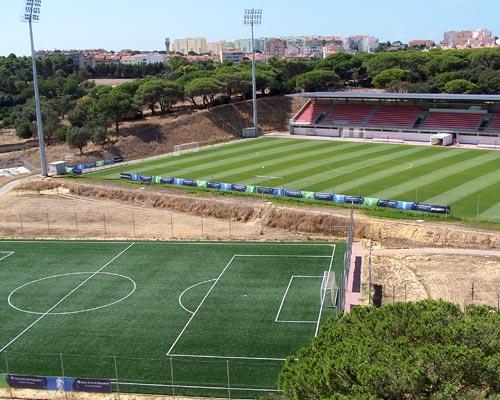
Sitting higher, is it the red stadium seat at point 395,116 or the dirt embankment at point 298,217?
the red stadium seat at point 395,116

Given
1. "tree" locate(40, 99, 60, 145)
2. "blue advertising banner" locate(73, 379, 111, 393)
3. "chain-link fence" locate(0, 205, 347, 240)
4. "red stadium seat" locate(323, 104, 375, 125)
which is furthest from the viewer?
"red stadium seat" locate(323, 104, 375, 125)

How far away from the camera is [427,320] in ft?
56.2

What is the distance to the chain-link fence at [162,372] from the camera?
24.1 meters

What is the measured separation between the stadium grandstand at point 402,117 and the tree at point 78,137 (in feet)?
97.9

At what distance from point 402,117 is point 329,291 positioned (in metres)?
55.3

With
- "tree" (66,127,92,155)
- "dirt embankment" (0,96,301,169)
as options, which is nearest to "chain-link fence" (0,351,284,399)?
"dirt embankment" (0,96,301,169)

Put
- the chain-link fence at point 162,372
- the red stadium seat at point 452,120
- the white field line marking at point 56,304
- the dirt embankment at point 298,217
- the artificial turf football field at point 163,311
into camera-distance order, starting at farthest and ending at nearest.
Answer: the red stadium seat at point 452,120
the dirt embankment at point 298,217
the white field line marking at point 56,304
the artificial turf football field at point 163,311
the chain-link fence at point 162,372

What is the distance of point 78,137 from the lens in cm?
7444

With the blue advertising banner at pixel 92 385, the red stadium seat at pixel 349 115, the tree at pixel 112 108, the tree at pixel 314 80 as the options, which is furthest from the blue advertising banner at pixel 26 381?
the tree at pixel 314 80

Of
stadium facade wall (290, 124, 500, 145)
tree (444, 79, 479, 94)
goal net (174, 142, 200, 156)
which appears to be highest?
tree (444, 79, 479, 94)

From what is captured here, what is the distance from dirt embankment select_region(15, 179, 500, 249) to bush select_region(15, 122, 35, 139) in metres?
25.6

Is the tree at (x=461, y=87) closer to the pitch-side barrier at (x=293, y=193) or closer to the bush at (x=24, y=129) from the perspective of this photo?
the pitch-side barrier at (x=293, y=193)

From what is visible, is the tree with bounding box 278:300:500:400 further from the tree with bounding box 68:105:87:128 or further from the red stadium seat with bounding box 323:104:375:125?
the tree with bounding box 68:105:87:128

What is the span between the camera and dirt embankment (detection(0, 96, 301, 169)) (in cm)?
7644
